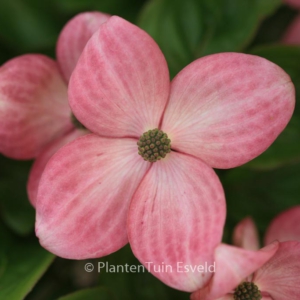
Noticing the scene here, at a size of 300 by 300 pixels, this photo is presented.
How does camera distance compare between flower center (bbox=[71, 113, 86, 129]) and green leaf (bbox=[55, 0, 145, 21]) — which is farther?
green leaf (bbox=[55, 0, 145, 21])

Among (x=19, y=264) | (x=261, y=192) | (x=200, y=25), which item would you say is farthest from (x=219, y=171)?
(x=19, y=264)

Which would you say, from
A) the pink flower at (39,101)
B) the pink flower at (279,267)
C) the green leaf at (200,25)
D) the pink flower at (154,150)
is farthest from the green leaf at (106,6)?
the pink flower at (279,267)

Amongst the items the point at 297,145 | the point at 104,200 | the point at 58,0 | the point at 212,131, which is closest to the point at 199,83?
the point at 212,131

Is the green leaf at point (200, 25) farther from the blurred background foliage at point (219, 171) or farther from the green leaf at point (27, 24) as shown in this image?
the green leaf at point (27, 24)

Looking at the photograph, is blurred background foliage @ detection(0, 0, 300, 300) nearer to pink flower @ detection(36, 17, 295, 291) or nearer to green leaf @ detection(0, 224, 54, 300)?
green leaf @ detection(0, 224, 54, 300)

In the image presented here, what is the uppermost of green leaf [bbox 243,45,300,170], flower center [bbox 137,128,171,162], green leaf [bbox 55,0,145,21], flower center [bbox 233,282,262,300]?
green leaf [bbox 55,0,145,21]

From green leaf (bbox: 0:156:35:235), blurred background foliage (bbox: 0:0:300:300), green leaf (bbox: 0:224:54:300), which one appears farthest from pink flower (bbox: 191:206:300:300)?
green leaf (bbox: 0:156:35:235)
